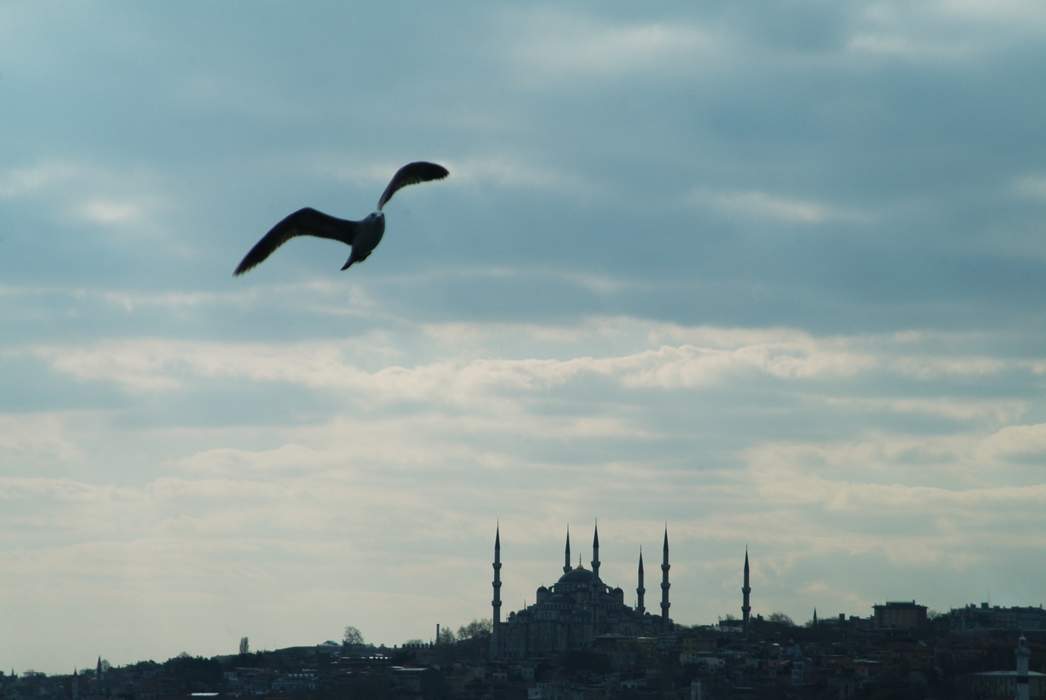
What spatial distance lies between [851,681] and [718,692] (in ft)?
25.6

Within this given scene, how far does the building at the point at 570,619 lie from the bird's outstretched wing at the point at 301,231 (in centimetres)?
11635

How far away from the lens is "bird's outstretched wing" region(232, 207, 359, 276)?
11188 mm

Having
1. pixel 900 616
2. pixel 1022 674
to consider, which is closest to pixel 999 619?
pixel 900 616

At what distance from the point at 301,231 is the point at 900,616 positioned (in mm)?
126229

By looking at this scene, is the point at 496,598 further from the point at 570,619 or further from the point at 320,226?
the point at 320,226

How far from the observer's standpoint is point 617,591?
137125 mm

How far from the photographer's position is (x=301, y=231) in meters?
11.5

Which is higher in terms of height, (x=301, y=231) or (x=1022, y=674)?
(x=301, y=231)

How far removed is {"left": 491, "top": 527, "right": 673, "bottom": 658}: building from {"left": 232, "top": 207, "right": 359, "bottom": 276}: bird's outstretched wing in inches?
4581

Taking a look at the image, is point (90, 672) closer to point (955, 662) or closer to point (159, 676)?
point (159, 676)

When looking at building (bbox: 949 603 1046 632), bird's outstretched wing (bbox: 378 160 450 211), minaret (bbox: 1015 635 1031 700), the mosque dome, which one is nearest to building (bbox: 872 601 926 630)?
building (bbox: 949 603 1046 632)

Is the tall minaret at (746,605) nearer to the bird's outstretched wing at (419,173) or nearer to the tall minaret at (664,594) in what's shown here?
the tall minaret at (664,594)

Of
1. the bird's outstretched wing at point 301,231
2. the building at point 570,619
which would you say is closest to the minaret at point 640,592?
the building at point 570,619

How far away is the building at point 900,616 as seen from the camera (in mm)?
131375
